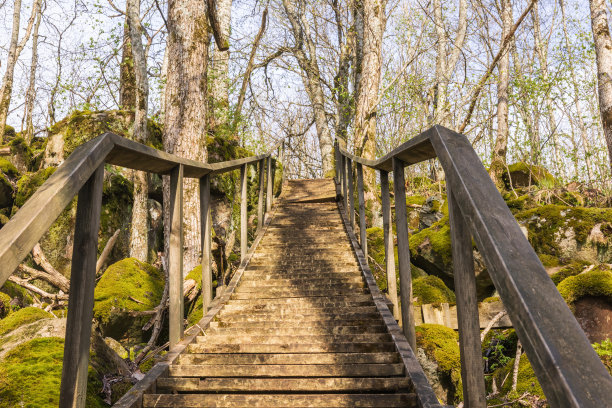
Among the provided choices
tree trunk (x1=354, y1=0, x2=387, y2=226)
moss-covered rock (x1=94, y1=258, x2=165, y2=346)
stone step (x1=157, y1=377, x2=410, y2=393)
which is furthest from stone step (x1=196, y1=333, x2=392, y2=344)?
tree trunk (x1=354, y1=0, x2=387, y2=226)

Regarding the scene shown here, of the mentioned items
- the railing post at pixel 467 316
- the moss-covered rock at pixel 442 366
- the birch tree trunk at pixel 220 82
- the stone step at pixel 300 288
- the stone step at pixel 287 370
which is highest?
the birch tree trunk at pixel 220 82

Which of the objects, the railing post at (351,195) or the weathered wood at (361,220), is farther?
the railing post at (351,195)

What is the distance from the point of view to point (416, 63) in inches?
691

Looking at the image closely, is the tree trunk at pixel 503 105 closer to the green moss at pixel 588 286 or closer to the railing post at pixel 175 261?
the green moss at pixel 588 286

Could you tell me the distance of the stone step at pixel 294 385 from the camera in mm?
2217

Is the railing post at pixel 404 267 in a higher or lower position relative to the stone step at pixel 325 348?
higher

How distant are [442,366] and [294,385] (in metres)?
1.80

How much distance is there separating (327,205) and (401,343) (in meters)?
5.27

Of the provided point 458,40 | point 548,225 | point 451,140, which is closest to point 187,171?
point 451,140

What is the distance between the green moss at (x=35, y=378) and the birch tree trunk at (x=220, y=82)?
363 inches

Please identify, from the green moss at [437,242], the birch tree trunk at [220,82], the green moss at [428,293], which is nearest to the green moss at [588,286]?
the green moss at [428,293]

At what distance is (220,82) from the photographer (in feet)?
40.1

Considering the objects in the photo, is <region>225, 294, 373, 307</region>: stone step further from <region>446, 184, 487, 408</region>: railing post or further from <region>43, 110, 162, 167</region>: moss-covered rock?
<region>43, 110, 162, 167</region>: moss-covered rock

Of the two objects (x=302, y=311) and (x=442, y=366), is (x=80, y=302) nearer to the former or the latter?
(x=302, y=311)
